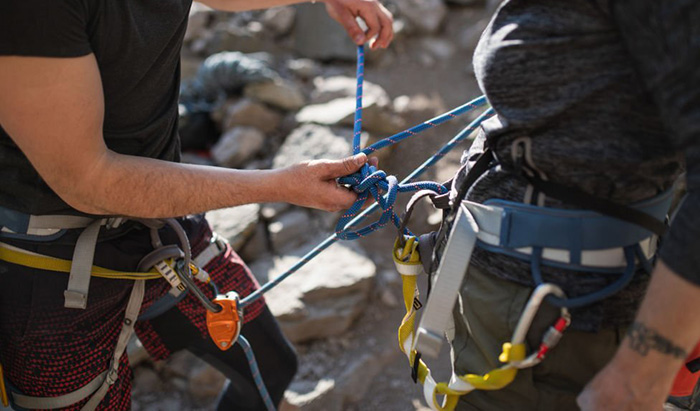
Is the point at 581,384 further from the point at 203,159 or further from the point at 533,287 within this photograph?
the point at 203,159

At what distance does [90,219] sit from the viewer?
5.33ft

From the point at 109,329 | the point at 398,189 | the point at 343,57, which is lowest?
the point at 343,57

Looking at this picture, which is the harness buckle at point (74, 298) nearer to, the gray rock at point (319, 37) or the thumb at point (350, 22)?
the thumb at point (350, 22)

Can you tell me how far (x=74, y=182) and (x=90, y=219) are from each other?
12.1 inches

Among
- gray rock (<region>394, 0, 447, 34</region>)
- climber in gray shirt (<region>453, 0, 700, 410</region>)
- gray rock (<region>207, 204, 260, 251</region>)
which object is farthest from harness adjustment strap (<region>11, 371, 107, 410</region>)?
gray rock (<region>394, 0, 447, 34</region>)

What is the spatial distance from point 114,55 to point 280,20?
422 centimetres

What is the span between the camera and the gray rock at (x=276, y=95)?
→ 430 cm

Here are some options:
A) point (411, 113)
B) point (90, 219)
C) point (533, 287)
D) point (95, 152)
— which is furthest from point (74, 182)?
point (411, 113)

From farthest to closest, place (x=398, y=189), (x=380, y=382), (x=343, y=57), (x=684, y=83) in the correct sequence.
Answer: (x=343, y=57), (x=380, y=382), (x=398, y=189), (x=684, y=83)

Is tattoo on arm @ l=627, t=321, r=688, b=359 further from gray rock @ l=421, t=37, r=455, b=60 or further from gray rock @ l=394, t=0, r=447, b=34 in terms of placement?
gray rock @ l=394, t=0, r=447, b=34

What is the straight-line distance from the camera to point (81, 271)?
5.25ft

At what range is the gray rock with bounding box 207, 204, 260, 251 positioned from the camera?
10.5 ft

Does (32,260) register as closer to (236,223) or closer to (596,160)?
(596,160)

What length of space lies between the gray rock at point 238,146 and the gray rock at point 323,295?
0.99m
